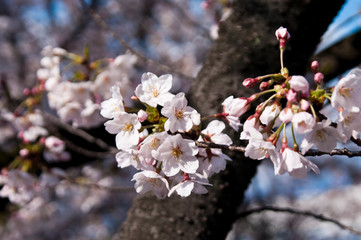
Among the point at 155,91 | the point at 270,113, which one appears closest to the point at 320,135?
the point at 270,113

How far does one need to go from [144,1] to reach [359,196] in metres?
8.21

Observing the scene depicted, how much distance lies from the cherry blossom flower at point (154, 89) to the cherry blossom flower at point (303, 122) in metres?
0.29

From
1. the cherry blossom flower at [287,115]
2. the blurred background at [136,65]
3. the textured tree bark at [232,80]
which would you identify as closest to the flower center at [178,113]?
the cherry blossom flower at [287,115]

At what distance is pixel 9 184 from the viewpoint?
6.84ft

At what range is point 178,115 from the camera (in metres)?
0.77

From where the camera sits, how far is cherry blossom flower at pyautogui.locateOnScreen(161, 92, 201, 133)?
75 cm

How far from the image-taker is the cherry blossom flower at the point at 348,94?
2.16 feet

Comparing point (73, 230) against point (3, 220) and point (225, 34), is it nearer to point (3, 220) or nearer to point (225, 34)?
point (3, 220)

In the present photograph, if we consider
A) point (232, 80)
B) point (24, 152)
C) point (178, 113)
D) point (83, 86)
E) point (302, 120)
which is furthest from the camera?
point (24, 152)

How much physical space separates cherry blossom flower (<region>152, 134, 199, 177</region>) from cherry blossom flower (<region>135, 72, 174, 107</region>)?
0.11m

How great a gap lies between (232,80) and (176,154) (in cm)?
61

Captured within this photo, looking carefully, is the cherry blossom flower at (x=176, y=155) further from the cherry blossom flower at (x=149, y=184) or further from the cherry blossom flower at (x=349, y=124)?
the cherry blossom flower at (x=349, y=124)

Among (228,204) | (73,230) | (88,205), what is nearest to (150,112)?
(228,204)

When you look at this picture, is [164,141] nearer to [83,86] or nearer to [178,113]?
[178,113]
